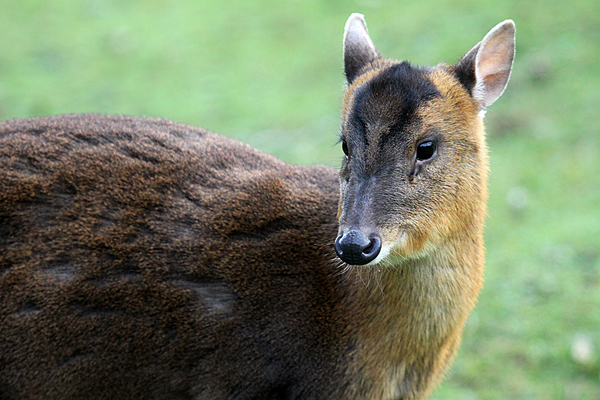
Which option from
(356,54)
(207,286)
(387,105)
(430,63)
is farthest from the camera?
(430,63)

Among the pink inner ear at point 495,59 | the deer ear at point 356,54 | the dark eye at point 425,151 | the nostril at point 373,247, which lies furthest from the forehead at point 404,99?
the nostril at point 373,247

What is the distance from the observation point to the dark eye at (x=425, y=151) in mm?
3527

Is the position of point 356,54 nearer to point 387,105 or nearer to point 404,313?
point 387,105

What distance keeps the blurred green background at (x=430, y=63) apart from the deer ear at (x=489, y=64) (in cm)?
239

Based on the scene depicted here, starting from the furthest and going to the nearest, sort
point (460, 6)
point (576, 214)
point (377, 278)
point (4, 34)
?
1. point (4, 34)
2. point (460, 6)
3. point (576, 214)
4. point (377, 278)

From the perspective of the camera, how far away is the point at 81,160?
159 inches

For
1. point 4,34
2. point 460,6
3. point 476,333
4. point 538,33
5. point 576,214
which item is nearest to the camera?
point 476,333

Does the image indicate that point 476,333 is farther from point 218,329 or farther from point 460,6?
point 460,6

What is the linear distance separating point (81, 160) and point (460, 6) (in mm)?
7468

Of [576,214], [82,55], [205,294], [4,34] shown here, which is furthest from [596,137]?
[4,34]

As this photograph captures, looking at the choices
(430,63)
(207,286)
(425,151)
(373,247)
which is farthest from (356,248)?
(430,63)

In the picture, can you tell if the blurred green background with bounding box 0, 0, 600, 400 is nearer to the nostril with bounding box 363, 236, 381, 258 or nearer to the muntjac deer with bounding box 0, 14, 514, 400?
the muntjac deer with bounding box 0, 14, 514, 400

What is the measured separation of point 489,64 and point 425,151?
75cm

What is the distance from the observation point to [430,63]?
9086 millimetres
